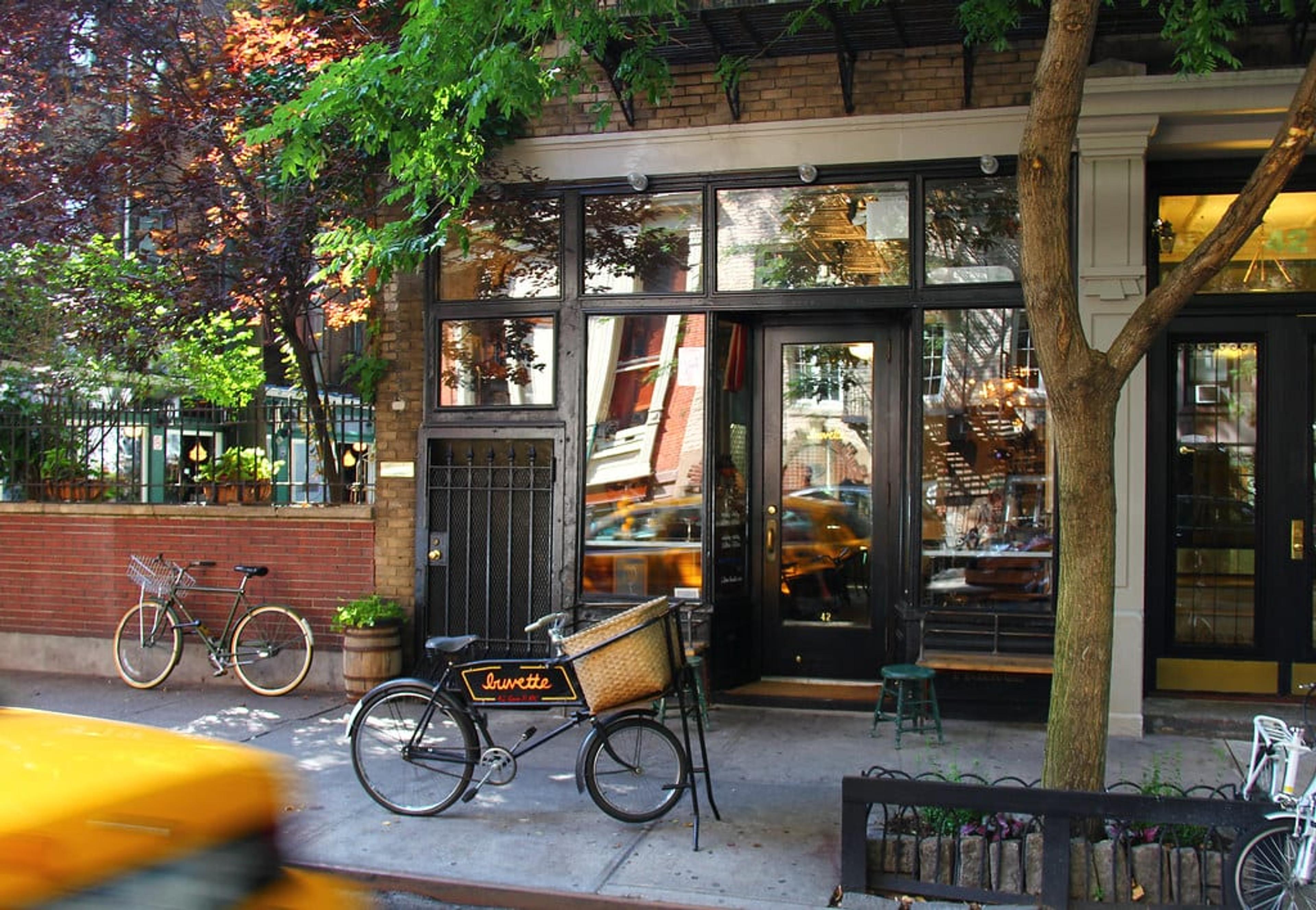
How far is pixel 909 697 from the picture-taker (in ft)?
27.0

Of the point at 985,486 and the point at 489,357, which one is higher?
the point at 489,357

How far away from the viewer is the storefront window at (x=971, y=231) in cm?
836

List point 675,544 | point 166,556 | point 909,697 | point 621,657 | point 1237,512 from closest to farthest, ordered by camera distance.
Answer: point 621,657 → point 909,697 → point 1237,512 → point 675,544 → point 166,556

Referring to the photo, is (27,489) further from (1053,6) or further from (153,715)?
(1053,6)

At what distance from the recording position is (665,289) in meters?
8.94

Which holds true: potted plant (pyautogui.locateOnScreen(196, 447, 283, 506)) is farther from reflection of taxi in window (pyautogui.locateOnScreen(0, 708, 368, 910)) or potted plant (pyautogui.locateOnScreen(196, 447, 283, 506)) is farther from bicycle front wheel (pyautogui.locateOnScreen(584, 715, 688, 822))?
reflection of taxi in window (pyautogui.locateOnScreen(0, 708, 368, 910))

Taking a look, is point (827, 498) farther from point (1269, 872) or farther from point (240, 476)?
point (240, 476)

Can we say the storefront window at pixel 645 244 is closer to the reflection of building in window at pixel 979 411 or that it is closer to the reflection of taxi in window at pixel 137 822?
the reflection of building in window at pixel 979 411

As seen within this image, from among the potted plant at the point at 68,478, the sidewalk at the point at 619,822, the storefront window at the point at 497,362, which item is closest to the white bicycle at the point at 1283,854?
the sidewalk at the point at 619,822

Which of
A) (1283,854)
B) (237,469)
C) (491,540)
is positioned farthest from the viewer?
(237,469)

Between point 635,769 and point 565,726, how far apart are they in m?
0.45

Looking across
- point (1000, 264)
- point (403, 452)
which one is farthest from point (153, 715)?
point (1000, 264)

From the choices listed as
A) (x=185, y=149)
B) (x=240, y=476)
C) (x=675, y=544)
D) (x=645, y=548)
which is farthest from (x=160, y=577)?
(x=675, y=544)

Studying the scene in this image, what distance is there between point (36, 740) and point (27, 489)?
837cm
